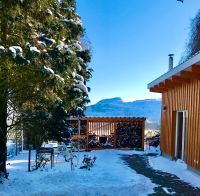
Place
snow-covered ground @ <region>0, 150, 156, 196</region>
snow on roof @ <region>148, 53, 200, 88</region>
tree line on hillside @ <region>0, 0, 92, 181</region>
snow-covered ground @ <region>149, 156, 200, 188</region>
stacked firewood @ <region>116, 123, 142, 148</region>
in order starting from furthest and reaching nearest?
stacked firewood @ <region>116, 123, 142, 148</region> < snow-covered ground @ <region>149, 156, 200, 188</region> < snow on roof @ <region>148, 53, 200, 88</region> < snow-covered ground @ <region>0, 150, 156, 196</region> < tree line on hillside @ <region>0, 0, 92, 181</region>

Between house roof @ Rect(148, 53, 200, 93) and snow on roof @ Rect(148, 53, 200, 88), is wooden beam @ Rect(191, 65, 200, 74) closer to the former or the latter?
house roof @ Rect(148, 53, 200, 93)

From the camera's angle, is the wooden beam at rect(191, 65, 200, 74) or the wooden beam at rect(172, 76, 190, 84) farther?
the wooden beam at rect(172, 76, 190, 84)

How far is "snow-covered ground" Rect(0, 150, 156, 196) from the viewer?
7543 mm

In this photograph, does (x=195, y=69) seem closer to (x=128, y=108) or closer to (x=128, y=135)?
(x=128, y=135)

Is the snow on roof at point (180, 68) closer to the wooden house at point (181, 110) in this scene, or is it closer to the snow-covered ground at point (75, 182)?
the wooden house at point (181, 110)

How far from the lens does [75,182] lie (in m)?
8.22

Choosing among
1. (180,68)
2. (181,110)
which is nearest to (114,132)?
(181,110)

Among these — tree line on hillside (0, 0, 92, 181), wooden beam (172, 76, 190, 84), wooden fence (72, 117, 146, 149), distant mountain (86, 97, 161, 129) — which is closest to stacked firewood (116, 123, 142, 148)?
wooden fence (72, 117, 146, 149)

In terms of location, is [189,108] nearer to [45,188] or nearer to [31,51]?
[45,188]

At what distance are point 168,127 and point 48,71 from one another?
8.04 metres

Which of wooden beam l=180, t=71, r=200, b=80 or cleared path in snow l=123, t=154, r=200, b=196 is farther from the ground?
wooden beam l=180, t=71, r=200, b=80

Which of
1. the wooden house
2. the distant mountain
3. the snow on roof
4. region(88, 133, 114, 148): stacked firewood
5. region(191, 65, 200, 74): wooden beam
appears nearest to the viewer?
the snow on roof

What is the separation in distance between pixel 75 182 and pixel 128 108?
3672cm

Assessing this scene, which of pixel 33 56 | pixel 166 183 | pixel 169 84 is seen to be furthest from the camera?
pixel 169 84
